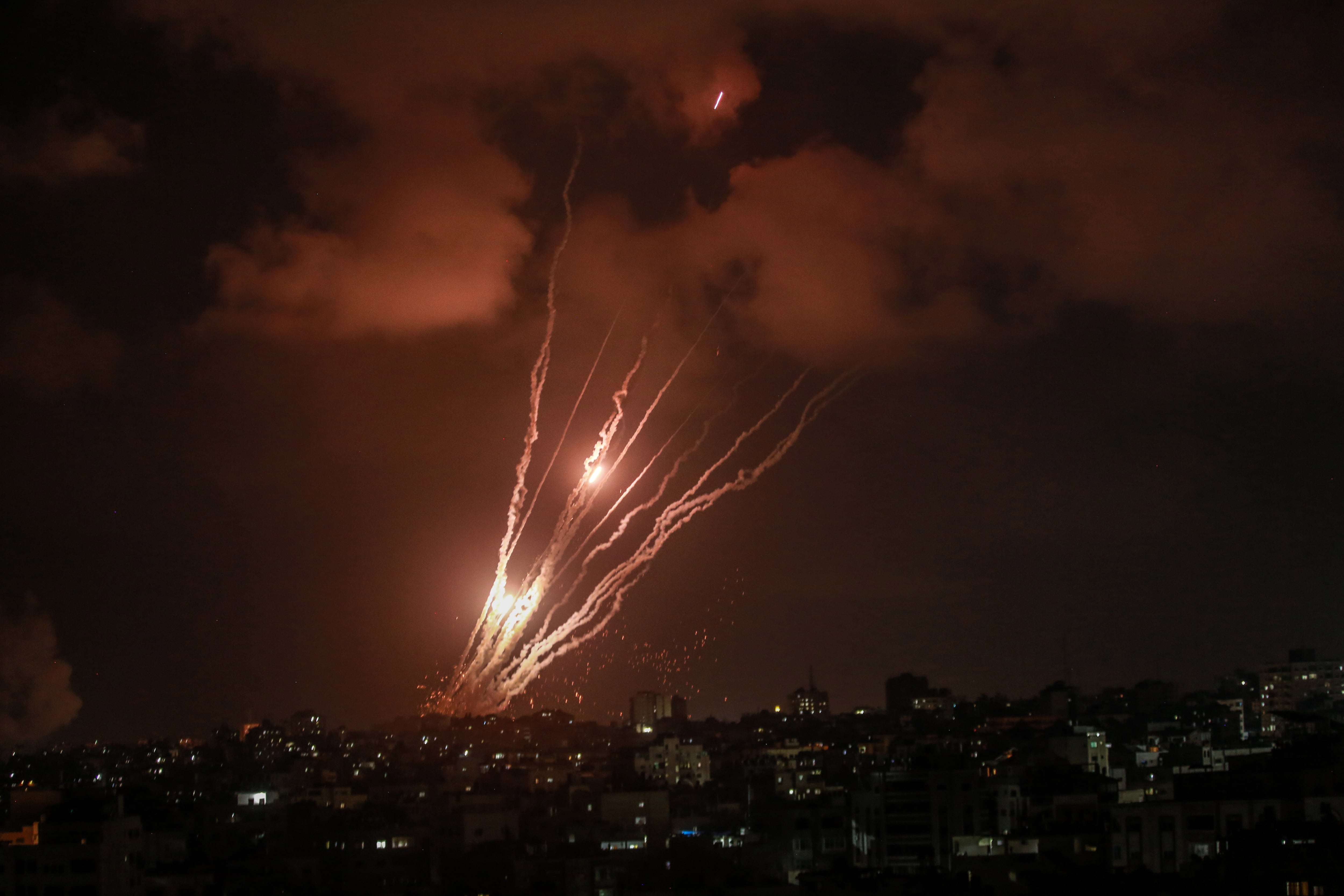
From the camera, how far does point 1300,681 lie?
335ft

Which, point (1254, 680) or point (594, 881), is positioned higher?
point (1254, 680)

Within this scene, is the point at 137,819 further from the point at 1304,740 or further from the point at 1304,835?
the point at 1304,740

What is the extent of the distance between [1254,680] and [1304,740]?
64745mm

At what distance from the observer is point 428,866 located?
127 feet

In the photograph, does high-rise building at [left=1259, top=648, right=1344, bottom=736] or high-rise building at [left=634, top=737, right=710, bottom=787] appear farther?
high-rise building at [left=1259, top=648, right=1344, bottom=736]

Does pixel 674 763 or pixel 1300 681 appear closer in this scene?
pixel 674 763

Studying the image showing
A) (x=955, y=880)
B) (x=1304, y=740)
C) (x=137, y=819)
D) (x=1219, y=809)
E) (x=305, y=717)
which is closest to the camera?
(x=955, y=880)

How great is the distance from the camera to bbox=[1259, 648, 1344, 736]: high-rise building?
321ft

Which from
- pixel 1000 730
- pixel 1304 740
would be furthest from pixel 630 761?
pixel 1304 740

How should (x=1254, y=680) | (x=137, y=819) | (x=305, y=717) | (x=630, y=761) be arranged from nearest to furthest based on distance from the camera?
(x=137, y=819)
(x=630, y=761)
(x=305, y=717)
(x=1254, y=680)

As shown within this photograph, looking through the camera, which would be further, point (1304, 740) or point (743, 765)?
point (743, 765)

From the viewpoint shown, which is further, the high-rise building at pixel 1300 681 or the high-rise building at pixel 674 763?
the high-rise building at pixel 1300 681

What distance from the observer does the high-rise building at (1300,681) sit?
9775cm

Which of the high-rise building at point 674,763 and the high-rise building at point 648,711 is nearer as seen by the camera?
the high-rise building at point 674,763
